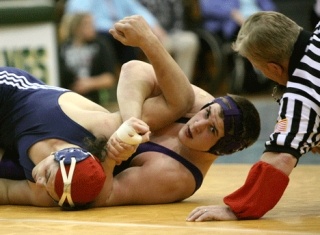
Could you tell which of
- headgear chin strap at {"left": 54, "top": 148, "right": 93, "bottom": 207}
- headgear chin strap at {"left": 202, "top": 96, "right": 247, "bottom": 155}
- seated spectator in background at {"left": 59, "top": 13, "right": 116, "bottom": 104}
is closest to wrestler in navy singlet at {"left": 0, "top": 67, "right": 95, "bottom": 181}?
headgear chin strap at {"left": 54, "top": 148, "right": 93, "bottom": 207}

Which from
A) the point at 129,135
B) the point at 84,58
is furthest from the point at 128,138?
the point at 84,58

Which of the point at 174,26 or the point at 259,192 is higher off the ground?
the point at 259,192

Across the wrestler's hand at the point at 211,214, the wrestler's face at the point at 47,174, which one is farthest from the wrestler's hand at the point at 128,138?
the wrestler's hand at the point at 211,214

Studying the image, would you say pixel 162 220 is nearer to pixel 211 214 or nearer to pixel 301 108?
pixel 211 214

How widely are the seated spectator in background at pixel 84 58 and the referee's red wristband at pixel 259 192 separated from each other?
5340mm

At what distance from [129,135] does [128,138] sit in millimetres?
12

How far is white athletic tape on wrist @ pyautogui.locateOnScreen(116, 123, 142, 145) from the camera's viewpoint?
3.05 m

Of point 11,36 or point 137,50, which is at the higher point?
point 11,36

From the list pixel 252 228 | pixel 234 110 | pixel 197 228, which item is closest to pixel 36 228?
pixel 197 228

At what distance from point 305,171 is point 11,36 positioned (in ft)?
11.3

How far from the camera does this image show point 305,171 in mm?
4406

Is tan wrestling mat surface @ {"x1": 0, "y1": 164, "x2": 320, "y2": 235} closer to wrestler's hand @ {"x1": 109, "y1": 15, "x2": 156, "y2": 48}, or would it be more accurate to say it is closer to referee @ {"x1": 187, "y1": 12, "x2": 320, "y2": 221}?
referee @ {"x1": 187, "y1": 12, "x2": 320, "y2": 221}

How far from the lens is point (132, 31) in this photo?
3293 mm

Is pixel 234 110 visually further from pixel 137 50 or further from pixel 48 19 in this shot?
pixel 137 50
